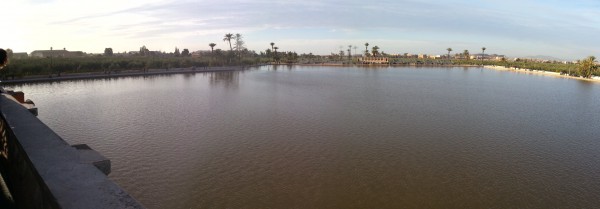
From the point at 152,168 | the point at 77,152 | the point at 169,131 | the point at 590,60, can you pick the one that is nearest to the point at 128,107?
the point at 169,131

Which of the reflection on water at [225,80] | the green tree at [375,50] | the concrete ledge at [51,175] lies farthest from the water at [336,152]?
the green tree at [375,50]

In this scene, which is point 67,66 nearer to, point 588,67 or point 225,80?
point 225,80

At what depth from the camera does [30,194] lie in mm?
3760

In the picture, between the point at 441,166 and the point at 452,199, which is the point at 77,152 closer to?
the point at 452,199

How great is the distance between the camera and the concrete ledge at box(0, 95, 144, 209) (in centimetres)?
345

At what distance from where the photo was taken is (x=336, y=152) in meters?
12.5

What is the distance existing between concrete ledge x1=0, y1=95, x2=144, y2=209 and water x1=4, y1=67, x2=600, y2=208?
3453 millimetres

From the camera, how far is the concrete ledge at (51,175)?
11.3 ft

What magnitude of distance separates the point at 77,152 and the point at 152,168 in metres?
5.60

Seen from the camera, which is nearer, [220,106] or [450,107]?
[220,106]

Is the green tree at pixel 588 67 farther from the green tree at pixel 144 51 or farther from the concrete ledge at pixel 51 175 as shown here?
the green tree at pixel 144 51

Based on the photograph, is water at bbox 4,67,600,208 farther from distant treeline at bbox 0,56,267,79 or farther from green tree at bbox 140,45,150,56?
green tree at bbox 140,45,150,56

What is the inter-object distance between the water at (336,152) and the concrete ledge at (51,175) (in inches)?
136

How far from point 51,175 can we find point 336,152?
30.9 ft
